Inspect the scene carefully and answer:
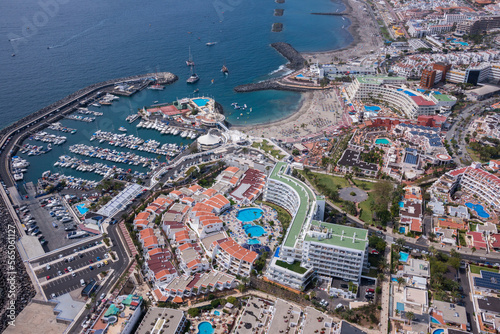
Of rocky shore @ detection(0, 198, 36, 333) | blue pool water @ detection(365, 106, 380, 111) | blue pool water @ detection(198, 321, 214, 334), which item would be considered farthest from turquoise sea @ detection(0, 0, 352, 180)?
blue pool water @ detection(198, 321, 214, 334)

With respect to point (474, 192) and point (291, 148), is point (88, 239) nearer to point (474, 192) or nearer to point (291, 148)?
point (291, 148)

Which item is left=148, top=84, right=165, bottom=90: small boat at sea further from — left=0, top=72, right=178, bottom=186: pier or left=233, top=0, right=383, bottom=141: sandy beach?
left=233, top=0, right=383, bottom=141: sandy beach

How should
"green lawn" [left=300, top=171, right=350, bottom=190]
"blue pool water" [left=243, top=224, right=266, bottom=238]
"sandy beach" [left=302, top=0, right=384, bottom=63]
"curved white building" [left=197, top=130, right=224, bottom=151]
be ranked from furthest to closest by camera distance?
"sandy beach" [left=302, top=0, right=384, bottom=63] < "curved white building" [left=197, top=130, right=224, bottom=151] < "green lawn" [left=300, top=171, right=350, bottom=190] < "blue pool water" [left=243, top=224, right=266, bottom=238]

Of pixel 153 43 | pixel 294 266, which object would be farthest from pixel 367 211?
pixel 153 43

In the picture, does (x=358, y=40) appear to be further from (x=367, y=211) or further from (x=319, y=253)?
(x=319, y=253)

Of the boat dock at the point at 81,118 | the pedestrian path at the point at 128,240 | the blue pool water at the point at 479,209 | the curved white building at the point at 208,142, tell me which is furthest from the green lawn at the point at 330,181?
the boat dock at the point at 81,118

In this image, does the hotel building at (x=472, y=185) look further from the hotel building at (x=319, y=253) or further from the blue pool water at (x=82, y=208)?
the blue pool water at (x=82, y=208)
